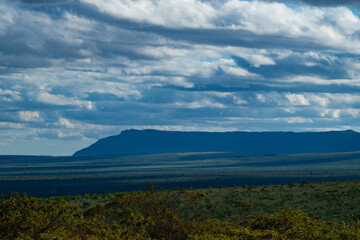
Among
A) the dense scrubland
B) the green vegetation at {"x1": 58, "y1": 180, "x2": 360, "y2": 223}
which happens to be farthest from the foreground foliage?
the green vegetation at {"x1": 58, "y1": 180, "x2": 360, "y2": 223}

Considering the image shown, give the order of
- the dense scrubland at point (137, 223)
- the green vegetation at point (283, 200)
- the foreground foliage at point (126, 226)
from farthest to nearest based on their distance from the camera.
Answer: the green vegetation at point (283, 200) < the dense scrubland at point (137, 223) < the foreground foliage at point (126, 226)

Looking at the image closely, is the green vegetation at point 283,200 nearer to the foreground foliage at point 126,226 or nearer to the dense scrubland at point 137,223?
the dense scrubland at point 137,223

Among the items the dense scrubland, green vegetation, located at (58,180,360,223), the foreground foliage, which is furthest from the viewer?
green vegetation, located at (58,180,360,223)

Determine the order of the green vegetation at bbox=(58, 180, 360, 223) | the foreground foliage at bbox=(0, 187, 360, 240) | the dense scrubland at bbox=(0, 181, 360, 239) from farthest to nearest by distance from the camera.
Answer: the green vegetation at bbox=(58, 180, 360, 223) → the dense scrubland at bbox=(0, 181, 360, 239) → the foreground foliage at bbox=(0, 187, 360, 240)

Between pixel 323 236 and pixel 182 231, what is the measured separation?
5.85 m

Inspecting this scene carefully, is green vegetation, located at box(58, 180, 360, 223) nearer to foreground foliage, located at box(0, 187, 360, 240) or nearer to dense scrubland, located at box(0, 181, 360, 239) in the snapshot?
dense scrubland, located at box(0, 181, 360, 239)

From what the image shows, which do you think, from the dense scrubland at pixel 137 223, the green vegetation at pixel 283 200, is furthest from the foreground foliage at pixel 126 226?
the green vegetation at pixel 283 200

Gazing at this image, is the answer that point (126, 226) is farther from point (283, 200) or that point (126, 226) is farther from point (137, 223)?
point (283, 200)

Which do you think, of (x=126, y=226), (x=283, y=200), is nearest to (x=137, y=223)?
(x=126, y=226)

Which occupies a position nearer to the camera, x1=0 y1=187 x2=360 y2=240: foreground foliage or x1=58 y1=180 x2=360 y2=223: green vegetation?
x1=0 y1=187 x2=360 y2=240: foreground foliage

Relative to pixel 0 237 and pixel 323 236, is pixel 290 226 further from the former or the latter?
pixel 0 237

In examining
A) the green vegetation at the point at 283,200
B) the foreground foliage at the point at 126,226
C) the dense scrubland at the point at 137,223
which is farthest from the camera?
the green vegetation at the point at 283,200

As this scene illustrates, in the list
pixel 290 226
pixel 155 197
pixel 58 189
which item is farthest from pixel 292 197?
pixel 58 189

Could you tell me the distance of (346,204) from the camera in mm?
53500
